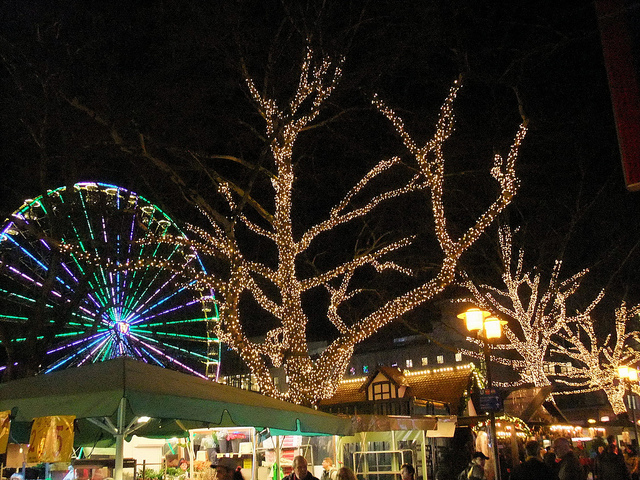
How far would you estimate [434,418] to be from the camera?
51.5 ft

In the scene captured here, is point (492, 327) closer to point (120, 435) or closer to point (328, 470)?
point (328, 470)

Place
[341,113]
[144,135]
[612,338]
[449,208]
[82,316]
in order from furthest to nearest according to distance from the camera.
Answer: [612,338] → [449,208] → [82,316] → [341,113] → [144,135]

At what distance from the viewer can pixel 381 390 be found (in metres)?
24.8

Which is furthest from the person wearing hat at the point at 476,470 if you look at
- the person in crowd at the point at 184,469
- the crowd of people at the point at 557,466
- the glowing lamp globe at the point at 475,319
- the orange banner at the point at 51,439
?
the orange banner at the point at 51,439

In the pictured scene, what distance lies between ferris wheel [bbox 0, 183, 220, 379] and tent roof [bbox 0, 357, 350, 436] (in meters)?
7.92

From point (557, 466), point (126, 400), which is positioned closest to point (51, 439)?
point (126, 400)

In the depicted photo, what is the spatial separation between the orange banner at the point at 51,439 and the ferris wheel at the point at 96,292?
27.5 ft

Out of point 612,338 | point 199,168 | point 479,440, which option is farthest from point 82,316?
point 612,338

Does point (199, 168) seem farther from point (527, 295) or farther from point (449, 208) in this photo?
point (527, 295)

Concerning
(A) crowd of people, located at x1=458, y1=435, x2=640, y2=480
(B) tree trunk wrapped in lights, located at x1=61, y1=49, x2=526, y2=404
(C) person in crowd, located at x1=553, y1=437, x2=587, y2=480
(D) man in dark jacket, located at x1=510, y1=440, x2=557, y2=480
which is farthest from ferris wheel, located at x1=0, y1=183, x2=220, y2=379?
(D) man in dark jacket, located at x1=510, y1=440, x2=557, y2=480

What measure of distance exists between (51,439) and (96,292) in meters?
14.5

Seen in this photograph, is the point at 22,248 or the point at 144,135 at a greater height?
the point at 144,135

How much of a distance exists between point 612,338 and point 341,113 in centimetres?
3245

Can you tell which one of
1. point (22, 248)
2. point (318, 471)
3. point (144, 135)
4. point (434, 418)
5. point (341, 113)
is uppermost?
point (341, 113)
